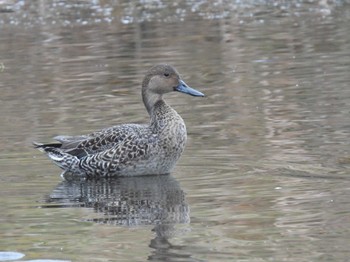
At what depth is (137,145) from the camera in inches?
430

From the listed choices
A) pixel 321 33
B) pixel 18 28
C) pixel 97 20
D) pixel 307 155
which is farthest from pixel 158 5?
pixel 307 155

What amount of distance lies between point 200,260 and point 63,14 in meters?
18.1

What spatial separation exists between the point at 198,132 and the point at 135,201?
9.24 feet

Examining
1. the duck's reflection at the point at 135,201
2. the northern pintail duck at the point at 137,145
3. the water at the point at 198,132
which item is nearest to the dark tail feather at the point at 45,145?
the northern pintail duck at the point at 137,145

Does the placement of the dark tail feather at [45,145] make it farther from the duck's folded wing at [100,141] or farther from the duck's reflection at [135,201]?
the duck's reflection at [135,201]

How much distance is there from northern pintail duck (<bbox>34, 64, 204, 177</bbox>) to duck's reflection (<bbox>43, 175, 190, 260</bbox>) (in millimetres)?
115

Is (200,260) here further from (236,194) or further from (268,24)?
(268,24)

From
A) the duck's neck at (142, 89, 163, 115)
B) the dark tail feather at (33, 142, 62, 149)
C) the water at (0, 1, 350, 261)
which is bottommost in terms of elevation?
the water at (0, 1, 350, 261)

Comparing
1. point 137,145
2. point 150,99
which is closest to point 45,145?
point 137,145

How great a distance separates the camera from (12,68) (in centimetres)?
1817

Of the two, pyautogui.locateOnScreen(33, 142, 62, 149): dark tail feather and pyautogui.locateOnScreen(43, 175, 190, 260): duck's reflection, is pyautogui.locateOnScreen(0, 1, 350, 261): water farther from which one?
pyautogui.locateOnScreen(33, 142, 62, 149): dark tail feather

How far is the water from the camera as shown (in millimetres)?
8078

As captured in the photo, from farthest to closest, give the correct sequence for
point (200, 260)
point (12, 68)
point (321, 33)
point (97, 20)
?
point (97, 20) → point (321, 33) → point (12, 68) → point (200, 260)

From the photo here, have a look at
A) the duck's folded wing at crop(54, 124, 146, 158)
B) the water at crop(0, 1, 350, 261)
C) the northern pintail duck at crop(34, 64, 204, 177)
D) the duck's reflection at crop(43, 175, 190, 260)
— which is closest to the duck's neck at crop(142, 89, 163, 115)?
the northern pintail duck at crop(34, 64, 204, 177)
